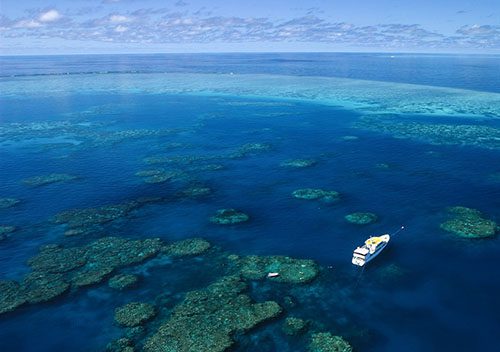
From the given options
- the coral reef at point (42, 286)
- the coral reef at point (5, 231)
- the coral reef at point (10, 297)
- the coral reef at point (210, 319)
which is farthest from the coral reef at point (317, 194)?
the coral reef at point (5, 231)

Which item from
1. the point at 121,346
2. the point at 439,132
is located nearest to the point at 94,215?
the point at 121,346

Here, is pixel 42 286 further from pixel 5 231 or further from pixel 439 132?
pixel 439 132

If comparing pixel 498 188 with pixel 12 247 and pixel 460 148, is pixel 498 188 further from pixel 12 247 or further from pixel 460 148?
pixel 12 247

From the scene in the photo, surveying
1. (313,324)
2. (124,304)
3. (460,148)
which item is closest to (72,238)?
(124,304)

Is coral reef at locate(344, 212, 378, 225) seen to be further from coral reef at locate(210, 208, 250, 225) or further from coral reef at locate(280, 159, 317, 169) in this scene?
coral reef at locate(280, 159, 317, 169)

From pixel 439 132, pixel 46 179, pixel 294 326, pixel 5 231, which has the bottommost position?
pixel 294 326

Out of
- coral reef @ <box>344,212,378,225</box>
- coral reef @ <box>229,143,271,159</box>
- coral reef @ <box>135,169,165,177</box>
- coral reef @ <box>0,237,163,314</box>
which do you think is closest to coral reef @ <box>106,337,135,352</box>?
coral reef @ <box>0,237,163,314</box>
